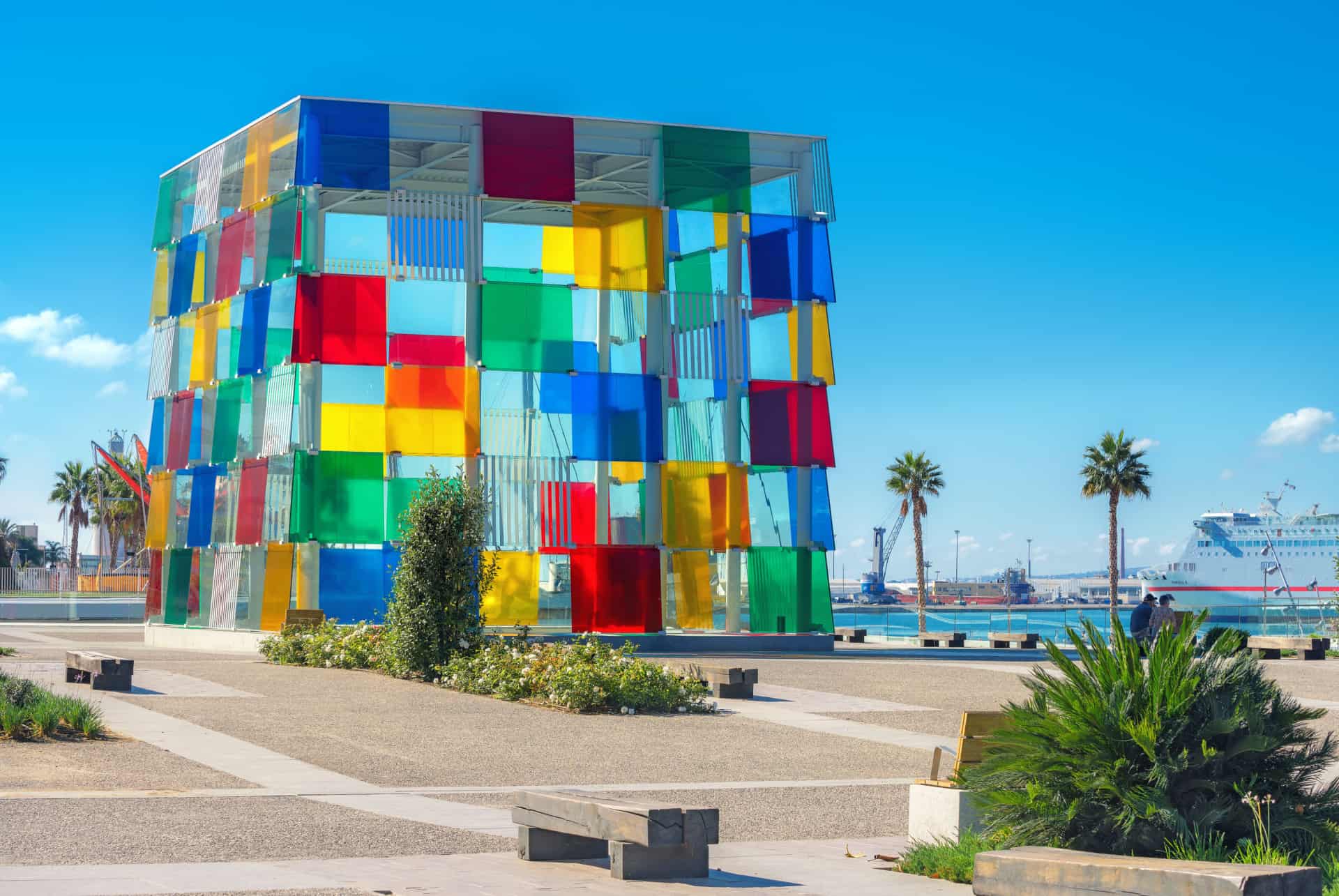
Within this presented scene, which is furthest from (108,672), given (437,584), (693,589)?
(693,589)

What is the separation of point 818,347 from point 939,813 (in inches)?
1242

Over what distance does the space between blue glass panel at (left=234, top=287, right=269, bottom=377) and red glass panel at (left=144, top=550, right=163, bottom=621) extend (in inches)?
309

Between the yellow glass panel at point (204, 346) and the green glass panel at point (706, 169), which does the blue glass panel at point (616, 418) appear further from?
the yellow glass panel at point (204, 346)

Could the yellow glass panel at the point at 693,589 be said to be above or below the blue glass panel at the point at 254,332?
below

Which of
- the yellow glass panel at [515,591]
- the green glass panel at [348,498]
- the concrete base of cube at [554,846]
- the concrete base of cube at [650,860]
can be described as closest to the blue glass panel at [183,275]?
the green glass panel at [348,498]

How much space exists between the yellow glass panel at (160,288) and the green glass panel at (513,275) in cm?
1046

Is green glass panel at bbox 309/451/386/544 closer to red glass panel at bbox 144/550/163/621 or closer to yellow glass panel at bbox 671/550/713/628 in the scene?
yellow glass panel at bbox 671/550/713/628

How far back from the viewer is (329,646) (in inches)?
1123

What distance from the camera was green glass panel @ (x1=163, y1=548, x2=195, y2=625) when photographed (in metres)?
42.5

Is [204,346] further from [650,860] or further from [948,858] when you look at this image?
[948,858]

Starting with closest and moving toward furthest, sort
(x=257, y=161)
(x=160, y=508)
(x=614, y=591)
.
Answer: (x=614, y=591), (x=257, y=161), (x=160, y=508)

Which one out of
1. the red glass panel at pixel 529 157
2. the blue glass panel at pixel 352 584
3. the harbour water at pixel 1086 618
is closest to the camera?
the blue glass panel at pixel 352 584

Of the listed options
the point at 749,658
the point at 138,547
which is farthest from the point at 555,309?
the point at 138,547

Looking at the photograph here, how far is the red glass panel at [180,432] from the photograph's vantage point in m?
43.5
